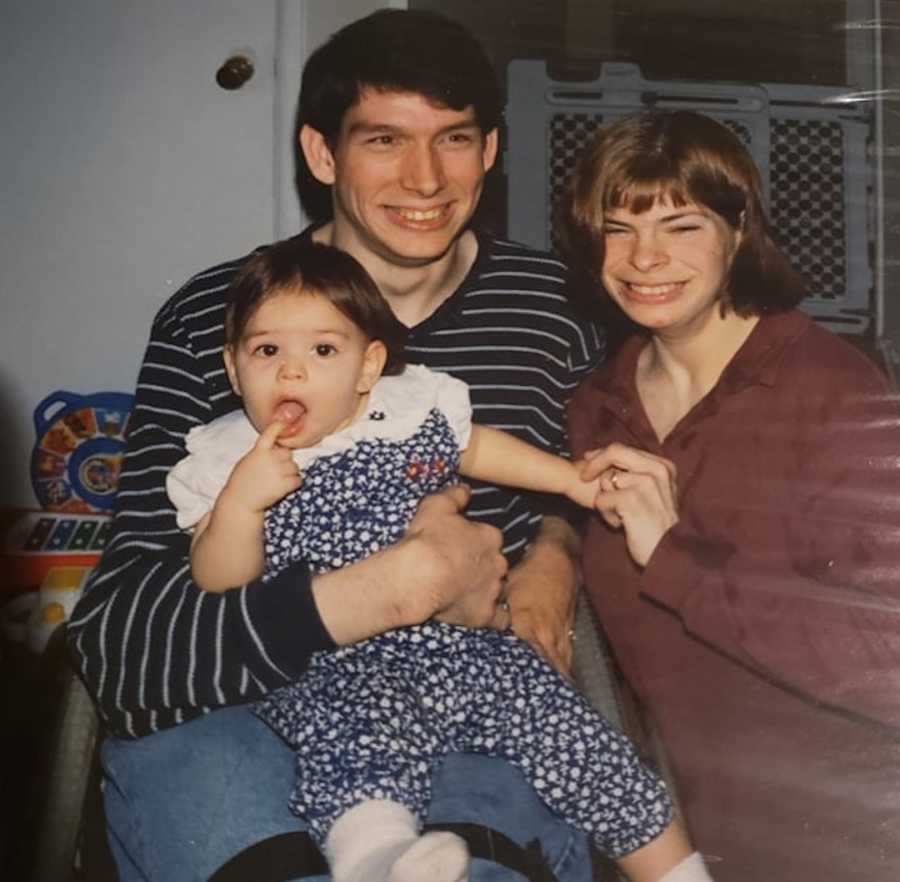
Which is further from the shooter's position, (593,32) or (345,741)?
(593,32)

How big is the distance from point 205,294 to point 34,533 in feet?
0.75

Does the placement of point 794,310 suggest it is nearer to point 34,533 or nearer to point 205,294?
point 205,294

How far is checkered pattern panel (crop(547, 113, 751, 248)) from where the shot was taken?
84 centimetres

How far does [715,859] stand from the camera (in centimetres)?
76

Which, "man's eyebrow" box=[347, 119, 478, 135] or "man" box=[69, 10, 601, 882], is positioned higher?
"man's eyebrow" box=[347, 119, 478, 135]

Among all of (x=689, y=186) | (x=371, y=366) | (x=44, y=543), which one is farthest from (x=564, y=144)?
(x=44, y=543)

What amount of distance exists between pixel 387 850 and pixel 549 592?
27cm

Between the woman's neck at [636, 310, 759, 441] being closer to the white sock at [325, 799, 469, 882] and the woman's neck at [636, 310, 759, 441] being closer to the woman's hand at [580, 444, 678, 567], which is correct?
the woman's hand at [580, 444, 678, 567]

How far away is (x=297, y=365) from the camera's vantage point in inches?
28.2

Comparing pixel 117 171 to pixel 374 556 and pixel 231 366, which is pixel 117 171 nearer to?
pixel 231 366

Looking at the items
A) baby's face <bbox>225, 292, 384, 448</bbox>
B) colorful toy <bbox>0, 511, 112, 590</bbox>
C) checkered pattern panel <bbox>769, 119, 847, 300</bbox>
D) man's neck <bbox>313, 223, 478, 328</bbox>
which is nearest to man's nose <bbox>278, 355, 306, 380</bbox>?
baby's face <bbox>225, 292, 384, 448</bbox>

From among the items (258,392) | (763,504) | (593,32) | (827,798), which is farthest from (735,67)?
(827,798)

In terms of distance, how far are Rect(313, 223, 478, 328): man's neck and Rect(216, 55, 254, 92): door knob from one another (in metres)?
0.13

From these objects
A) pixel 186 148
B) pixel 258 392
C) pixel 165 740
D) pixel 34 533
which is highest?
pixel 186 148
